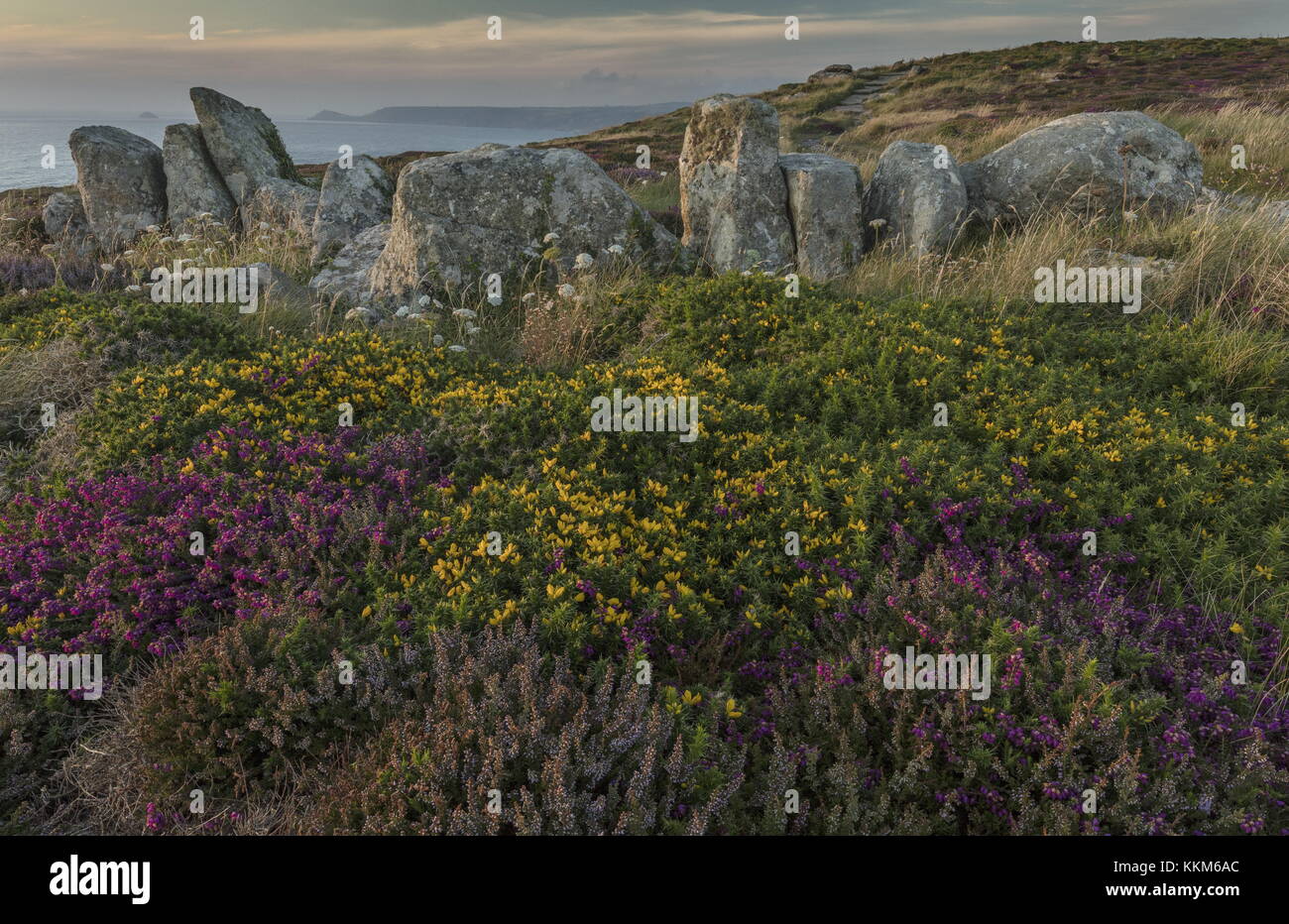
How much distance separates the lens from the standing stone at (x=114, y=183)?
14438 millimetres

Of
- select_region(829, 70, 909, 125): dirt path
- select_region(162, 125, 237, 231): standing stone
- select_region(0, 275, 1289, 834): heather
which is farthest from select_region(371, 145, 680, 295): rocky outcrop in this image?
select_region(829, 70, 909, 125): dirt path

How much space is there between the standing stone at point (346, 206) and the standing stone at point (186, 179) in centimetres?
324

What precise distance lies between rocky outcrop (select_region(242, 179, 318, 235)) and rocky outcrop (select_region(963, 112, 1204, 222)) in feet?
35.2

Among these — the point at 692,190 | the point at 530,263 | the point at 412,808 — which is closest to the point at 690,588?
the point at 412,808

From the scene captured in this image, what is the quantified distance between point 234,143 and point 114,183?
225cm

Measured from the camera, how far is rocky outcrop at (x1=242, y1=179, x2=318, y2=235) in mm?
13484

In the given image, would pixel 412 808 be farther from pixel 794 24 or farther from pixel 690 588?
pixel 794 24

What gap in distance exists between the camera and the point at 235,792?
3.31m

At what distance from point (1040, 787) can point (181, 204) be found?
652 inches
